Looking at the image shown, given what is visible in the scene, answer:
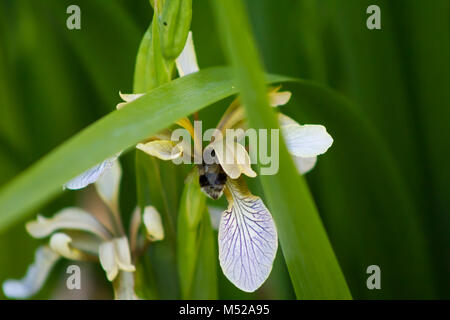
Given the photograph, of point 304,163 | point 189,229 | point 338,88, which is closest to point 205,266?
point 189,229

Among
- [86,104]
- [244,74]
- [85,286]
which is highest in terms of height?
[86,104]

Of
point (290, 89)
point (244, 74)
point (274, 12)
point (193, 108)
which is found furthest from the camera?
point (274, 12)

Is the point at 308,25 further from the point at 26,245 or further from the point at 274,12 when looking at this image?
the point at 26,245

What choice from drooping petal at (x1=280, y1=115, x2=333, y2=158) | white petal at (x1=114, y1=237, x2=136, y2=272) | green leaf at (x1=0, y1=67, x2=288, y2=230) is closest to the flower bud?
green leaf at (x1=0, y1=67, x2=288, y2=230)

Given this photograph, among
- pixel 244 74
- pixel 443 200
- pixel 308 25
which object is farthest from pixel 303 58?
pixel 244 74

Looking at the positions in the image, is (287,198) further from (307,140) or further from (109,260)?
(109,260)

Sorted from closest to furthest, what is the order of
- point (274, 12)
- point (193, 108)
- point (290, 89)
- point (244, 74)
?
1. point (244, 74)
2. point (193, 108)
3. point (290, 89)
4. point (274, 12)

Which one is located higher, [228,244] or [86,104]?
[86,104]

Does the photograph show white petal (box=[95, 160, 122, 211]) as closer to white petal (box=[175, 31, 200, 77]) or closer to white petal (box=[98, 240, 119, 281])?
white petal (box=[98, 240, 119, 281])
